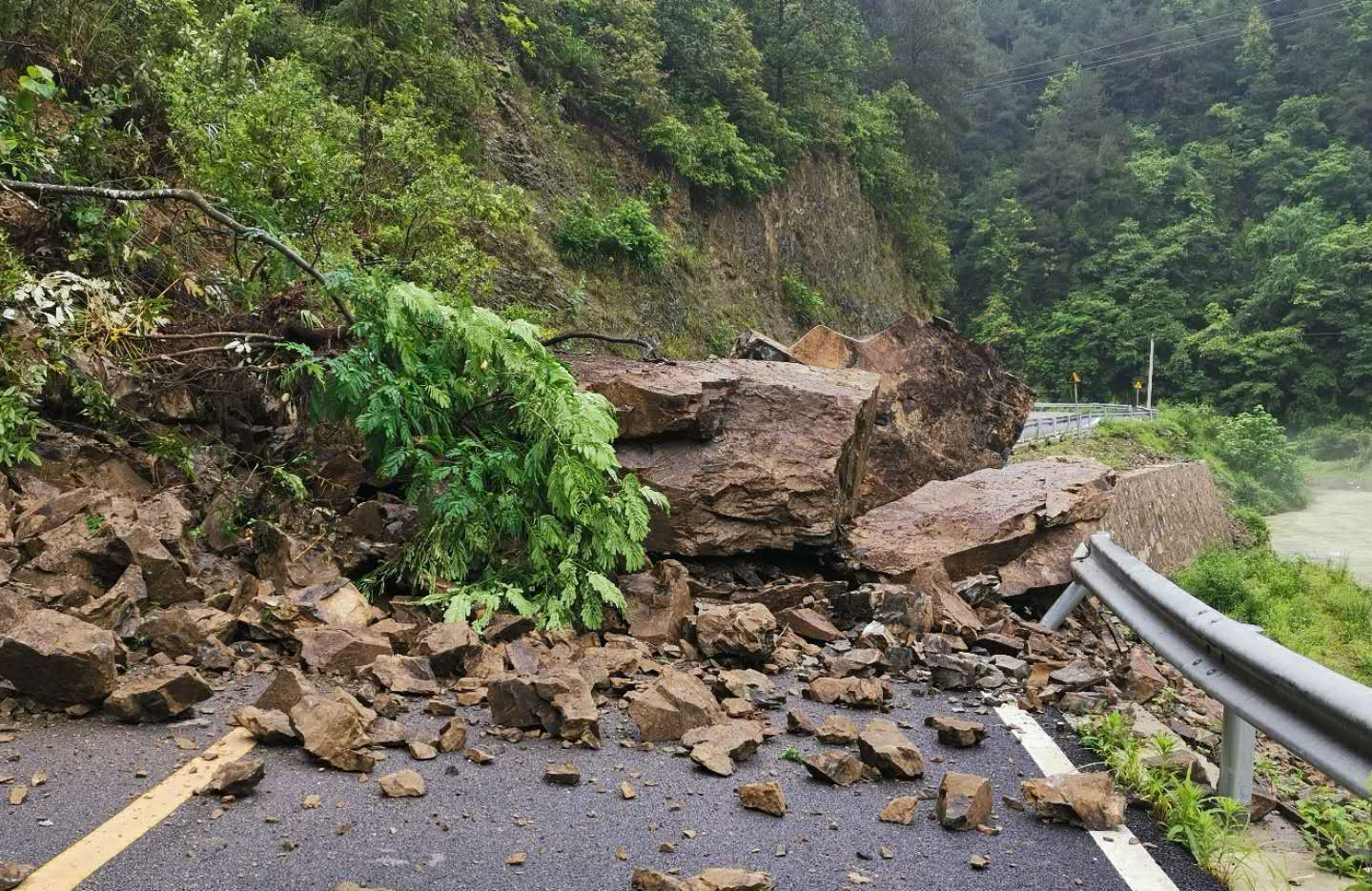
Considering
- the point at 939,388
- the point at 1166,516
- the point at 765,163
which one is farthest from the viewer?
the point at 765,163

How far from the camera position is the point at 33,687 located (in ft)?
11.6

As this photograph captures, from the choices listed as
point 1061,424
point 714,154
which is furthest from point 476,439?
point 1061,424

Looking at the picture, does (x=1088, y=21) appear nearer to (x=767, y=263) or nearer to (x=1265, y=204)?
(x=1265, y=204)

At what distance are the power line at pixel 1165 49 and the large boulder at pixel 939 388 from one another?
6877 centimetres

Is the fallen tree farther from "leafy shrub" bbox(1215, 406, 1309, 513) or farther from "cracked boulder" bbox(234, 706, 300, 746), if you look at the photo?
"leafy shrub" bbox(1215, 406, 1309, 513)

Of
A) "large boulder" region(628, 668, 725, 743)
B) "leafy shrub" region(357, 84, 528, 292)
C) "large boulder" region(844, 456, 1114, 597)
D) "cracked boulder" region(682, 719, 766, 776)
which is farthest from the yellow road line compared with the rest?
"leafy shrub" region(357, 84, 528, 292)

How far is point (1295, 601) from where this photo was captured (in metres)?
14.8

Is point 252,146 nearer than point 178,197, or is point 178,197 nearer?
point 178,197

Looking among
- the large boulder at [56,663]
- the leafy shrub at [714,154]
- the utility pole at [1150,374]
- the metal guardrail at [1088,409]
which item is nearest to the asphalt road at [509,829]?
the large boulder at [56,663]

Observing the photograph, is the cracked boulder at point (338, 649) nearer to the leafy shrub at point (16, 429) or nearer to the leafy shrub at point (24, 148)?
the leafy shrub at point (16, 429)

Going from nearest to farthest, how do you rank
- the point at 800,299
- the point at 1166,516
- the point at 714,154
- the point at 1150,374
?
the point at 1166,516 < the point at 714,154 < the point at 800,299 < the point at 1150,374

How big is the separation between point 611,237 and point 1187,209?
5835 cm

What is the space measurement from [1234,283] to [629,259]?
178 feet

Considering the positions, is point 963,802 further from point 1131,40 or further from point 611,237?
point 1131,40
